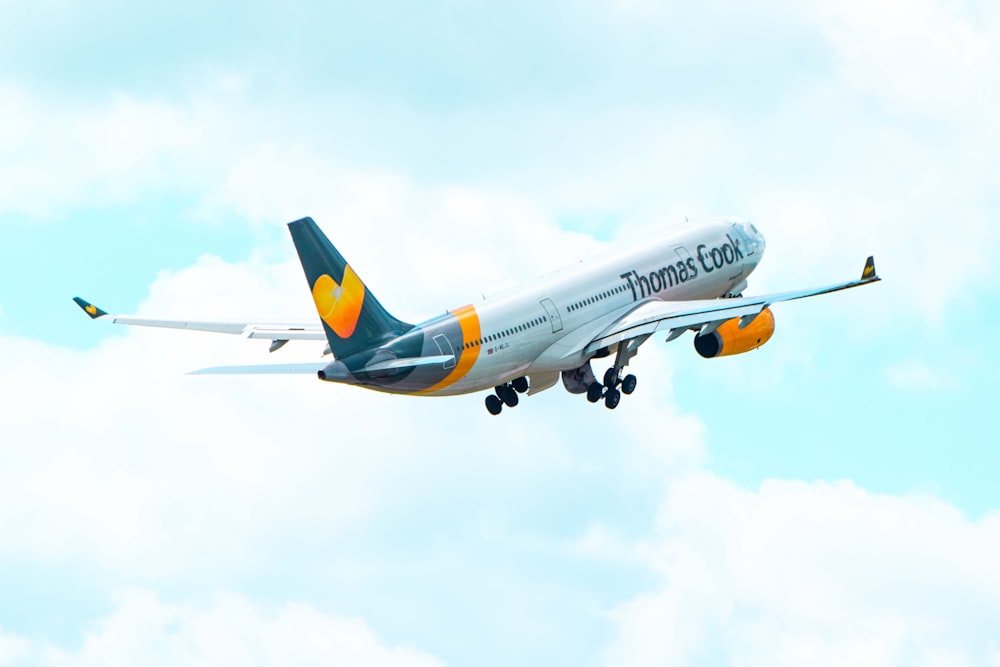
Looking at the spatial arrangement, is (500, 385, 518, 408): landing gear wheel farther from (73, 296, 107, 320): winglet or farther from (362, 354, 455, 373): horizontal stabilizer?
(73, 296, 107, 320): winglet

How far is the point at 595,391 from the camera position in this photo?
68875 mm

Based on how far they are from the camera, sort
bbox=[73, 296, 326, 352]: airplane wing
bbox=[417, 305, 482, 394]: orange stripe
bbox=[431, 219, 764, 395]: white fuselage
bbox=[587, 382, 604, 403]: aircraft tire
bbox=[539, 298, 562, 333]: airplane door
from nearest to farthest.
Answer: bbox=[417, 305, 482, 394]: orange stripe, bbox=[431, 219, 764, 395]: white fuselage, bbox=[539, 298, 562, 333]: airplane door, bbox=[587, 382, 604, 403]: aircraft tire, bbox=[73, 296, 326, 352]: airplane wing

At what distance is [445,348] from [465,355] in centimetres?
92

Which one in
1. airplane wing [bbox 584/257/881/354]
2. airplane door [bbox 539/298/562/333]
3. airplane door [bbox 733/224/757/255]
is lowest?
airplane door [bbox 539/298/562/333]

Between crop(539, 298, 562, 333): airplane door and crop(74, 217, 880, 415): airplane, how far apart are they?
0.04m

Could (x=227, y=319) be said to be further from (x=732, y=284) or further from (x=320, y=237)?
(x=732, y=284)

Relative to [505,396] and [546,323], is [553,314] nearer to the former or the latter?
[546,323]

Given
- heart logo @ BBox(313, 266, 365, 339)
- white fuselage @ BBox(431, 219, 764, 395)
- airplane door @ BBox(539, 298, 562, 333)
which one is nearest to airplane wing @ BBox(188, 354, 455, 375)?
heart logo @ BBox(313, 266, 365, 339)

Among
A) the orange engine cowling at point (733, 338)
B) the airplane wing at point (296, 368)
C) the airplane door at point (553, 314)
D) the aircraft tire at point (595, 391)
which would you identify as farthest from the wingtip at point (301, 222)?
the orange engine cowling at point (733, 338)

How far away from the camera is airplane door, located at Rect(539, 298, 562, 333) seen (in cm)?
6606

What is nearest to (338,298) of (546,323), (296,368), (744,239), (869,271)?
(296,368)

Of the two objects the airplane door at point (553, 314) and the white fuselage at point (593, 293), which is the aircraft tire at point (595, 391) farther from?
the airplane door at point (553, 314)

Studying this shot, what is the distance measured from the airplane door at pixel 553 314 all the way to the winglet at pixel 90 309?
18.2 metres

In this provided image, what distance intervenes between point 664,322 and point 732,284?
9.82 metres
